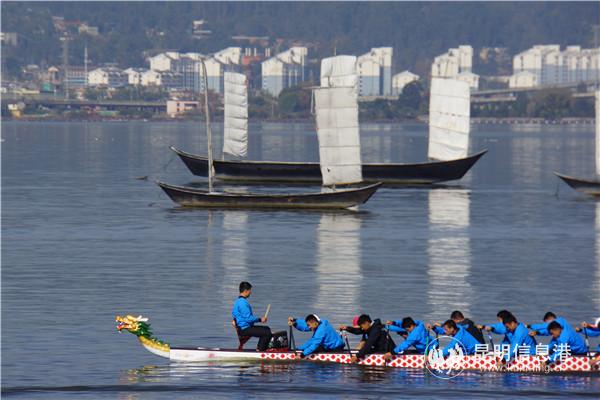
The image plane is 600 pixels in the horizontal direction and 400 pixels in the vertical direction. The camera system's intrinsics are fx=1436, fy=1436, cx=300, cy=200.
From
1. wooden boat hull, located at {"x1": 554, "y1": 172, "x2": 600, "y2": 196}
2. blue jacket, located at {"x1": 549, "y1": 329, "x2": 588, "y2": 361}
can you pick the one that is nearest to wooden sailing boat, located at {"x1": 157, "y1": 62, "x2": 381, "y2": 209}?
wooden boat hull, located at {"x1": 554, "y1": 172, "x2": 600, "y2": 196}

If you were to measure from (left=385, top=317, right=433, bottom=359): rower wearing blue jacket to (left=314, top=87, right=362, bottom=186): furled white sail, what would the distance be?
162ft

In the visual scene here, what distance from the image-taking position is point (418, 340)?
3847 cm

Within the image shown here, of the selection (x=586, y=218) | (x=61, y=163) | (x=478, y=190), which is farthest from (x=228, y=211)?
(x=61, y=163)

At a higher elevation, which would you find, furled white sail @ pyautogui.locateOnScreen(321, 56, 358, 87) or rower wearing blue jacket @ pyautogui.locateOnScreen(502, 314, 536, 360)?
furled white sail @ pyautogui.locateOnScreen(321, 56, 358, 87)

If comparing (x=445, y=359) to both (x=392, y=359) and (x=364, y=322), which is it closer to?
(x=392, y=359)

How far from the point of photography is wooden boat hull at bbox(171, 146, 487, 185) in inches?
4437

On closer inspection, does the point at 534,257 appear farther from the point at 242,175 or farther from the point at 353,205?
the point at 242,175

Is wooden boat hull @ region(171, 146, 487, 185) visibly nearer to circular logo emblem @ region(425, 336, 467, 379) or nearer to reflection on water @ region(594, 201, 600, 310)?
reflection on water @ region(594, 201, 600, 310)

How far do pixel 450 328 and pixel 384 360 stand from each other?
6.97ft

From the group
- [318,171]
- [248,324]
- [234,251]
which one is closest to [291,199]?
[234,251]

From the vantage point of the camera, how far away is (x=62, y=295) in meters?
51.9

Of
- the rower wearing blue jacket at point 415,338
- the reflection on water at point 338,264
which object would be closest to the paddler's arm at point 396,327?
the rower wearing blue jacket at point 415,338

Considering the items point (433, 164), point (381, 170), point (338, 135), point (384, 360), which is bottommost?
point (384, 360)

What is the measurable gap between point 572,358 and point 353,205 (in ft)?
160
